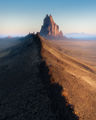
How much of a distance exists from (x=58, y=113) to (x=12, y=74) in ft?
49.4

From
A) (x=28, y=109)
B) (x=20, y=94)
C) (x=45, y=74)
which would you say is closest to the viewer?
(x=28, y=109)

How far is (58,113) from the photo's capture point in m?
16.4

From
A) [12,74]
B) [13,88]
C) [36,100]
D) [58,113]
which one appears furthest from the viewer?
[12,74]

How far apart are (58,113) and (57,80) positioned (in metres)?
7.46

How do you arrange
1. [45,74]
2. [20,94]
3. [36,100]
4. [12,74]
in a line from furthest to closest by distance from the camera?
[12,74] → [45,74] → [20,94] → [36,100]

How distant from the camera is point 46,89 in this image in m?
20.7

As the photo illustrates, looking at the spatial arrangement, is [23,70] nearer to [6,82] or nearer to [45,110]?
[6,82]

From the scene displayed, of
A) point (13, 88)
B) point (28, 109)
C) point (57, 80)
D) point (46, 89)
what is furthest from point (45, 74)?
point (28, 109)

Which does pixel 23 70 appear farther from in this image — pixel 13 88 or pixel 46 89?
pixel 46 89

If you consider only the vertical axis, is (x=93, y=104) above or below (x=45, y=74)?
below

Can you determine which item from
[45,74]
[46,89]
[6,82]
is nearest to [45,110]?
[46,89]

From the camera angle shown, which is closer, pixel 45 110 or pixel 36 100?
pixel 45 110

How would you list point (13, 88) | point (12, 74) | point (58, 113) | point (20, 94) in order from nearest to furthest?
point (58, 113) < point (20, 94) < point (13, 88) < point (12, 74)

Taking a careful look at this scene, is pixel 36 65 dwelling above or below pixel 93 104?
above
